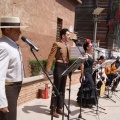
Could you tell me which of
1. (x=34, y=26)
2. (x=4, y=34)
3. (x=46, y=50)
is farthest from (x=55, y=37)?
(x=4, y=34)

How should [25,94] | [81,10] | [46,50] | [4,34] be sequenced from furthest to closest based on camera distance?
[81,10] < [46,50] < [25,94] < [4,34]

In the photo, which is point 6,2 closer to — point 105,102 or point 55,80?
point 55,80

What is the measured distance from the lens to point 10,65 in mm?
3176

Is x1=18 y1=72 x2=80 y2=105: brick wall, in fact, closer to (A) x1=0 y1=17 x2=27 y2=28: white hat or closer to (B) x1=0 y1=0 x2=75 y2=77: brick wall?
(B) x1=0 y1=0 x2=75 y2=77: brick wall

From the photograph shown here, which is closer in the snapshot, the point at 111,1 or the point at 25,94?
the point at 25,94

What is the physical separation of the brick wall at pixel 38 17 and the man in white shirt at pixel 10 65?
4839 millimetres

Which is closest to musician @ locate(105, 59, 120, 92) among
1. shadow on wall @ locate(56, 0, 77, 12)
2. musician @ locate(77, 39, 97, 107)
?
musician @ locate(77, 39, 97, 107)

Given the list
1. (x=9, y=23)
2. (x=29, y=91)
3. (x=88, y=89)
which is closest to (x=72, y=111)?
(x=88, y=89)

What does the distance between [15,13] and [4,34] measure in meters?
5.46

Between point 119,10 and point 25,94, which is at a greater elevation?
point 119,10

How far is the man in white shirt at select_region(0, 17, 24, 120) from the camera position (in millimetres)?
3070

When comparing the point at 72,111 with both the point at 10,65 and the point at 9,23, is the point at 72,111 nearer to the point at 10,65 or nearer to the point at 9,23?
the point at 10,65

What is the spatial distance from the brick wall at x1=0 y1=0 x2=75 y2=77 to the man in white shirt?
4.84 meters

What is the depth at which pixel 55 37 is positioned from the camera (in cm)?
1212
